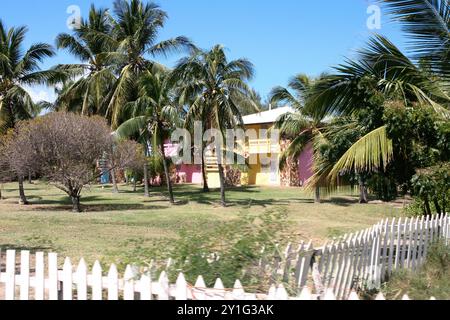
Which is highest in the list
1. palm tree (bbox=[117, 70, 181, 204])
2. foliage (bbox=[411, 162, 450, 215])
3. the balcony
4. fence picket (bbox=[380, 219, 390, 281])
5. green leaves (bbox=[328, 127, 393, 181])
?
palm tree (bbox=[117, 70, 181, 204])

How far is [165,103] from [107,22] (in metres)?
10.2

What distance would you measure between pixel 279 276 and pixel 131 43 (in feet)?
80.4

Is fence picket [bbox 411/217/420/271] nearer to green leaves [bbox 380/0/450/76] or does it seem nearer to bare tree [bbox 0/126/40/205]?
green leaves [bbox 380/0/450/76]

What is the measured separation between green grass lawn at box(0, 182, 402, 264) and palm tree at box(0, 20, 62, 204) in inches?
200

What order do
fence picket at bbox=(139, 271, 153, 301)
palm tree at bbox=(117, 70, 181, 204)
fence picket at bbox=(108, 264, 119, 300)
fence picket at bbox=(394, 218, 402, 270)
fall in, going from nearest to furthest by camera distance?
fence picket at bbox=(139, 271, 153, 301) < fence picket at bbox=(108, 264, 119, 300) < fence picket at bbox=(394, 218, 402, 270) < palm tree at bbox=(117, 70, 181, 204)

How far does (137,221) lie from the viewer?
656 inches

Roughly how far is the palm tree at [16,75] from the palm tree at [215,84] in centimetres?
717

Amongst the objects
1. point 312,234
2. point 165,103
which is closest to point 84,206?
point 165,103

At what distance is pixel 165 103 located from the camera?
2384 centimetres

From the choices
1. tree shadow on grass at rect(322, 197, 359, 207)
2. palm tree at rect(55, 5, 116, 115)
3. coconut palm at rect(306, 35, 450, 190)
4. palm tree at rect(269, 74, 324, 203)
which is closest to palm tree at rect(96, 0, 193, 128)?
palm tree at rect(55, 5, 116, 115)

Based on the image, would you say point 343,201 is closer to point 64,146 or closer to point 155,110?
point 155,110

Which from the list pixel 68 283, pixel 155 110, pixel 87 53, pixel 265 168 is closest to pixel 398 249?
pixel 68 283

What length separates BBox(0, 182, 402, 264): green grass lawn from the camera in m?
10.7

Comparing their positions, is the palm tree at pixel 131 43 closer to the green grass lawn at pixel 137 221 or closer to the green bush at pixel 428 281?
the green grass lawn at pixel 137 221
